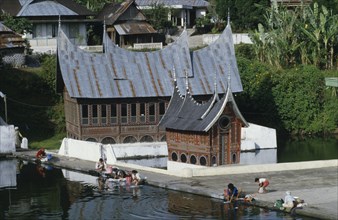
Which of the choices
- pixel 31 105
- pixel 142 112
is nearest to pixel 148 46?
pixel 31 105

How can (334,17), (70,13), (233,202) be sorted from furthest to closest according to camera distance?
(70,13) < (334,17) < (233,202)

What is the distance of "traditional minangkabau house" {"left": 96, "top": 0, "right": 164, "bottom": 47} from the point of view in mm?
103250

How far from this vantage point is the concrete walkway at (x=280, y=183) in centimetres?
4856

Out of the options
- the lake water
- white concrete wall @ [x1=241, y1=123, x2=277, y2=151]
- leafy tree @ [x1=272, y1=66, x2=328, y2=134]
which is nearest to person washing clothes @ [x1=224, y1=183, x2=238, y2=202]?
the lake water

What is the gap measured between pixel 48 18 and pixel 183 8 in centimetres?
2358

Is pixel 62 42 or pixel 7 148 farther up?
pixel 62 42

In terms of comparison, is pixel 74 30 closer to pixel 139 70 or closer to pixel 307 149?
pixel 139 70

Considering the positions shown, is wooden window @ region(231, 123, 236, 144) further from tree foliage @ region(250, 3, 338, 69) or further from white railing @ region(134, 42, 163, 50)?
white railing @ region(134, 42, 163, 50)

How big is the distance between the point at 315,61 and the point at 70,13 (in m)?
25.3

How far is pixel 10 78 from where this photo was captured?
86.5m

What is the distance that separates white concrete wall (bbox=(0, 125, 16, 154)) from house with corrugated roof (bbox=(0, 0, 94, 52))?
96.4ft

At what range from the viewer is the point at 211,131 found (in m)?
61.6

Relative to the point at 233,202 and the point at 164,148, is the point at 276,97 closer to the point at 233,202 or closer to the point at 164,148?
the point at 164,148

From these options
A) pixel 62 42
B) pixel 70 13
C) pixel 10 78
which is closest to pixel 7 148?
pixel 62 42
